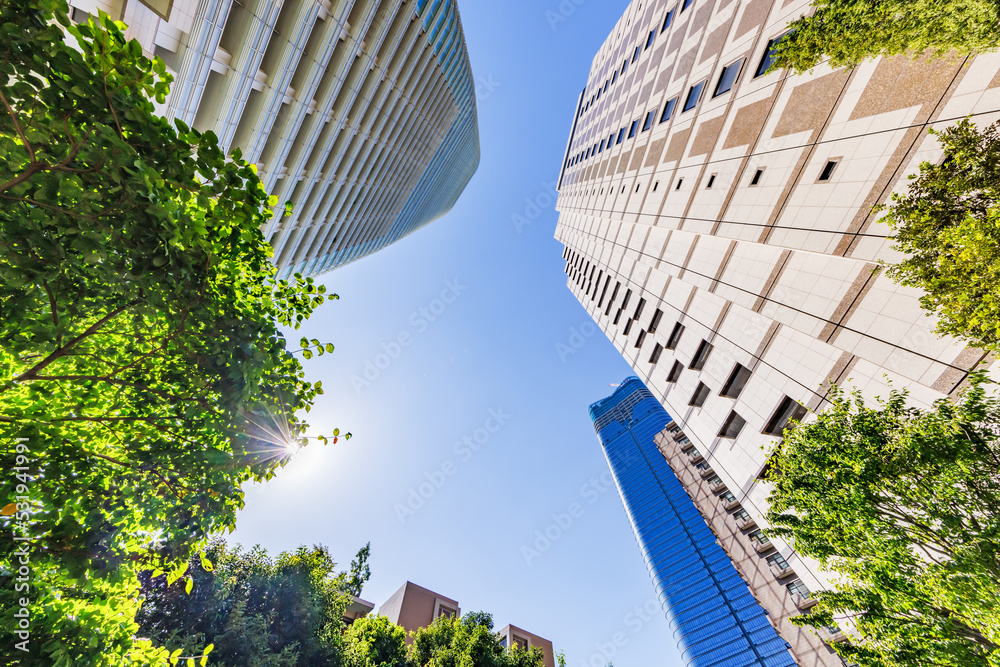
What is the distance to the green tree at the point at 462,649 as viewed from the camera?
17.5m

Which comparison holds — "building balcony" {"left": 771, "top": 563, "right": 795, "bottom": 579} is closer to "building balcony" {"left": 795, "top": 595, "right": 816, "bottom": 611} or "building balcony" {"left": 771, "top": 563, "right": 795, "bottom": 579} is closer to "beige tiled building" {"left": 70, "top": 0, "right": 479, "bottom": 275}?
"building balcony" {"left": 795, "top": 595, "right": 816, "bottom": 611}

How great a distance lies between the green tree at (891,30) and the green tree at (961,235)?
4.29ft

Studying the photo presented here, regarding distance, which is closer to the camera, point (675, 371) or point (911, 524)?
→ point (911, 524)

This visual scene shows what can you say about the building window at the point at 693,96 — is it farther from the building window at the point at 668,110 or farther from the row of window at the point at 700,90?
the building window at the point at 668,110

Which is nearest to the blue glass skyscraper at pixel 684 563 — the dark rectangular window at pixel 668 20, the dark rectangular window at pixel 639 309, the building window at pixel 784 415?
the dark rectangular window at pixel 639 309

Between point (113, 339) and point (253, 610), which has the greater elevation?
point (253, 610)

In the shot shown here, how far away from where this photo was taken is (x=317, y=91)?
741 inches

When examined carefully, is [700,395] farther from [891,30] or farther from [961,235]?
[891,30]

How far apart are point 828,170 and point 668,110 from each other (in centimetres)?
1168

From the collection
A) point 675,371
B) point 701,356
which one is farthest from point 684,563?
point 701,356

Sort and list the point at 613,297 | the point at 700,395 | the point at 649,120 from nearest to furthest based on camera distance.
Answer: the point at 700,395 < the point at 649,120 < the point at 613,297

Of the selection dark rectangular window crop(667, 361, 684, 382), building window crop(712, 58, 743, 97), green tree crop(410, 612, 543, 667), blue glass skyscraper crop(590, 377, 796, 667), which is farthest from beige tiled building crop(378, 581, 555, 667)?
building window crop(712, 58, 743, 97)

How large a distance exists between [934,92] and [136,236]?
16360 mm
